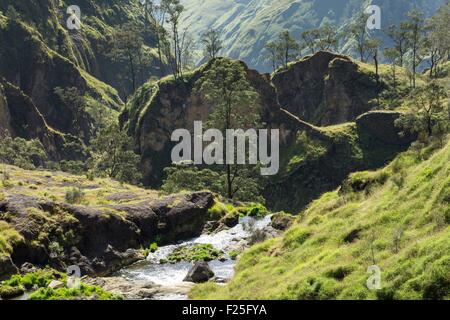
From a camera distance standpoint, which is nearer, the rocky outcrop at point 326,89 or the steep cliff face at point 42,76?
the rocky outcrop at point 326,89

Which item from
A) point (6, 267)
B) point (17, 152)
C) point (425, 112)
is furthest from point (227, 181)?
point (6, 267)

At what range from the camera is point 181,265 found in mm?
56000

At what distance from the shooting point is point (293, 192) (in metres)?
117

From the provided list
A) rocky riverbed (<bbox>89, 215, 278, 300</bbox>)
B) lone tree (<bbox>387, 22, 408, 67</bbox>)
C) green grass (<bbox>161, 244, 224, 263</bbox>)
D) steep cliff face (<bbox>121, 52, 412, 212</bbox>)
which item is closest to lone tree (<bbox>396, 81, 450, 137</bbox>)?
rocky riverbed (<bbox>89, 215, 278, 300</bbox>)

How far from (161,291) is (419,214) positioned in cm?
2052

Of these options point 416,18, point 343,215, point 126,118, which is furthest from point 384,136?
point 343,215

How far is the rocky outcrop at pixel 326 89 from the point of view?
140 meters

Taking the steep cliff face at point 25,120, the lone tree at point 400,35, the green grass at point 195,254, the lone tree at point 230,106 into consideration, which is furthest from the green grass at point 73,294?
the lone tree at point 400,35

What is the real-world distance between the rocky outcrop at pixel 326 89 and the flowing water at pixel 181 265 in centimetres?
7651

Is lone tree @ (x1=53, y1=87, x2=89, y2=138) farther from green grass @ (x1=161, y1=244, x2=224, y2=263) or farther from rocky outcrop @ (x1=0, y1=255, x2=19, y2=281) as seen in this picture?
rocky outcrop @ (x1=0, y1=255, x2=19, y2=281)

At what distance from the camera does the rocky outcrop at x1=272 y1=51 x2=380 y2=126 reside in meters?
140

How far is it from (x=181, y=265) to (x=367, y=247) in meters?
26.9

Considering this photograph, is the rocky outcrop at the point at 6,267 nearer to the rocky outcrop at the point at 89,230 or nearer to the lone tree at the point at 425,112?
the rocky outcrop at the point at 89,230
